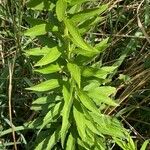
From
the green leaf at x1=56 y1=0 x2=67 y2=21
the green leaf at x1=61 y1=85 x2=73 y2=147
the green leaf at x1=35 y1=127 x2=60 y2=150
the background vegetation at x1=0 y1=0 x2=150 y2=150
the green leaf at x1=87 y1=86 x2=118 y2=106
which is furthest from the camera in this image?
the background vegetation at x1=0 y1=0 x2=150 y2=150

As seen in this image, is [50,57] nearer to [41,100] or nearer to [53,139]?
[41,100]

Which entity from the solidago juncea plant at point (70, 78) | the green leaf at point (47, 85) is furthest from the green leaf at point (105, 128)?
the green leaf at point (47, 85)

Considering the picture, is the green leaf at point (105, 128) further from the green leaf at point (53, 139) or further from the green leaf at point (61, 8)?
the green leaf at point (61, 8)

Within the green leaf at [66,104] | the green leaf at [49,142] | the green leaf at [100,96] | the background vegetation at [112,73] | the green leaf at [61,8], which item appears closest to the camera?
the green leaf at [61,8]

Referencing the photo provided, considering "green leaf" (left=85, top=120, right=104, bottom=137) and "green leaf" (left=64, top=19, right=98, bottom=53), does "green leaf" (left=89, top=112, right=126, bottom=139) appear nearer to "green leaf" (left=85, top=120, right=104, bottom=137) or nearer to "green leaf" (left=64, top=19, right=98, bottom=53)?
"green leaf" (left=85, top=120, right=104, bottom=137)

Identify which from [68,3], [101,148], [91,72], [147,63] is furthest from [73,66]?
[147,63]

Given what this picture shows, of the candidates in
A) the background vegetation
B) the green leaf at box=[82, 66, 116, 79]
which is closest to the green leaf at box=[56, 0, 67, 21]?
the green leaf at box=[82, 66, 116, 79]

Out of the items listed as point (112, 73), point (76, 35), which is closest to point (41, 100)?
point (76, 35)
